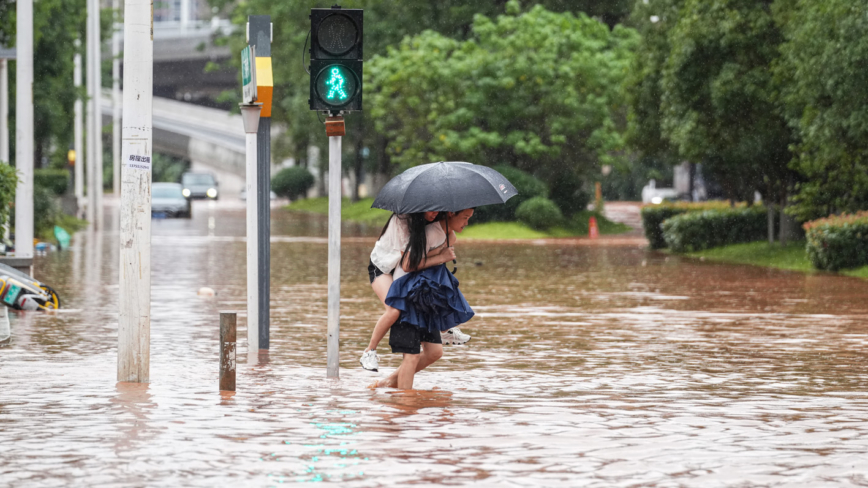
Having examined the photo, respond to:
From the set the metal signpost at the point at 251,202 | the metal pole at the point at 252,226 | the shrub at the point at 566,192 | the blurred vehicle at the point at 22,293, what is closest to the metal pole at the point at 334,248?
the metal signpost at the point at 251,202

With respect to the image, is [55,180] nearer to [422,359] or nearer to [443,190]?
[422,359]

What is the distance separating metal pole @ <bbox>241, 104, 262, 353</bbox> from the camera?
12.2 meters

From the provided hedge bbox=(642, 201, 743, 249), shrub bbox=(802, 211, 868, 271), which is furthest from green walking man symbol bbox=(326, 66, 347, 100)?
hedge bbox=(642, 201, 743, 249)

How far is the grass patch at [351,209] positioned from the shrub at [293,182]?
1616 millimetres

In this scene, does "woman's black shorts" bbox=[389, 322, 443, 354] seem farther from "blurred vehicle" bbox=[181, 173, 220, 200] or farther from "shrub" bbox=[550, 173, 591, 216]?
"blurred vehicle" bbox=[181, 173, 220, 200]

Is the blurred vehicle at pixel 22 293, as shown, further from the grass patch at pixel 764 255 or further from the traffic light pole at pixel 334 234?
the grass patch at pixel 764 255

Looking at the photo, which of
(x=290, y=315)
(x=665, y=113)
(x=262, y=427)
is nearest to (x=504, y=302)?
(x=290, y=315)

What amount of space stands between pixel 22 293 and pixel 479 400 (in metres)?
8.38

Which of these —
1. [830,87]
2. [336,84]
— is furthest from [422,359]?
[830,87]

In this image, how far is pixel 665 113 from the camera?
3175 cm

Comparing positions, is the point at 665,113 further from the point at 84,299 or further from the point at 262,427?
the point at 262,427

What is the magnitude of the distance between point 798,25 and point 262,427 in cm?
2003

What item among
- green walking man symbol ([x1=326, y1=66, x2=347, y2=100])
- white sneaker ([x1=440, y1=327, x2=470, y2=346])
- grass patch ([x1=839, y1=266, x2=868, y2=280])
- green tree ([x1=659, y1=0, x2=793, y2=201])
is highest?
green tree ([x1=659, y1=0, x2=793, y2=201])

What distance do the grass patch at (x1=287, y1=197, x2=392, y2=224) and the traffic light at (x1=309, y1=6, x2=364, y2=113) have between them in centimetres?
3317
